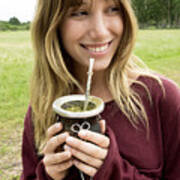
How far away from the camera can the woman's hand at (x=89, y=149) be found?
1.04 m

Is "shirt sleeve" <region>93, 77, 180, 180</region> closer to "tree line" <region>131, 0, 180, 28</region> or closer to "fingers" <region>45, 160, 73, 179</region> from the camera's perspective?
"fingers" <region>45, 160, 73, 179</region>

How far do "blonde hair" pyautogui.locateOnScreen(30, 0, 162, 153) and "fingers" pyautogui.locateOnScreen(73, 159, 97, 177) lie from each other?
46 cm

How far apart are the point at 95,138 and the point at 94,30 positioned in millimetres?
611

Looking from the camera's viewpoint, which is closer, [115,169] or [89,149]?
[89,149]

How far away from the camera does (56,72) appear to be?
1662 millimetres

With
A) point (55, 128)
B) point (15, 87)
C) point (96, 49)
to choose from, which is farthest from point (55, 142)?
point (15, 87)

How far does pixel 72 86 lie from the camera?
1.77 m

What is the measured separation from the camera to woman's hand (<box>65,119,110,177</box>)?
1.04m

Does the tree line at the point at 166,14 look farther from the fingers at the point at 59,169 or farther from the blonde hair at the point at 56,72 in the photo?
the fingers at the point at 59,169

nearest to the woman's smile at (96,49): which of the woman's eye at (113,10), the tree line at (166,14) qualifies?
the woman's eye at (113,10)

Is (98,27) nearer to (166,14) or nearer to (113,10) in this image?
(113,10)

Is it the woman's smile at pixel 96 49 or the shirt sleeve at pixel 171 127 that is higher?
the woman's smile at pixel 96 49

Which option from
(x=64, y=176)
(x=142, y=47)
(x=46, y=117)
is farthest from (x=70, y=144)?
(x=142, y=47)

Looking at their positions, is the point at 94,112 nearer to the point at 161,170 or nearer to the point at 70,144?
the point at 70,144
